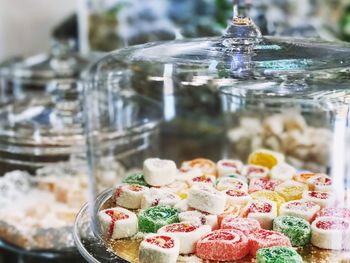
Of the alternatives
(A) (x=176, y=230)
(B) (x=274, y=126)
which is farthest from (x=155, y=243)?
(B) (x=274, y=126)

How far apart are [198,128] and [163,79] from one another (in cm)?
115

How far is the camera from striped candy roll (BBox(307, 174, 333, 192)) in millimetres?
1420

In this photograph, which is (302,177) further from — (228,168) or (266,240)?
(266,240)

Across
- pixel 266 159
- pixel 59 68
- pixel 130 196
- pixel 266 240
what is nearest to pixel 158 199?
pixel 130 196

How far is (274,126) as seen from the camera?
2129 mm

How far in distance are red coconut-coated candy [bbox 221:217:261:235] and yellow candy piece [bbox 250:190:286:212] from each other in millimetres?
99

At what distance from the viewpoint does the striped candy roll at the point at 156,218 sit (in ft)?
4.17

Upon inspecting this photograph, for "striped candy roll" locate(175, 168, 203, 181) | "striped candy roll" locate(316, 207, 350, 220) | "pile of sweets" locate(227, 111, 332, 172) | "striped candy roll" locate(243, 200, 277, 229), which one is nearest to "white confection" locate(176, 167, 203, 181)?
"striped candy roll" locate(175, 168, 203, 181)

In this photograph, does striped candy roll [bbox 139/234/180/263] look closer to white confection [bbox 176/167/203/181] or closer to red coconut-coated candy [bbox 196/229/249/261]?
red coconut-coated candy [bbox 196/229/249/261]

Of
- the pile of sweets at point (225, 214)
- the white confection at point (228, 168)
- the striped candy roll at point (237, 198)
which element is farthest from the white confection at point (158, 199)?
the white confection at point (228, 168)

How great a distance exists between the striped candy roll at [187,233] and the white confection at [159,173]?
0.74 ft

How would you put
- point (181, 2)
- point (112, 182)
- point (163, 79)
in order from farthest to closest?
point (181, 2) < point (112, 182) < point (163, 79)

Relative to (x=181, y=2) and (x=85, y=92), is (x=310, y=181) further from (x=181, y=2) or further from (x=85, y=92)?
(x=181, y=2)

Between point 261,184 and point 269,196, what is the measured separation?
8 cm
